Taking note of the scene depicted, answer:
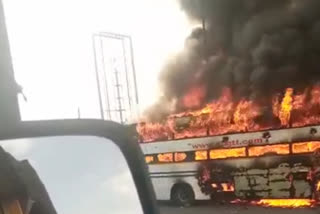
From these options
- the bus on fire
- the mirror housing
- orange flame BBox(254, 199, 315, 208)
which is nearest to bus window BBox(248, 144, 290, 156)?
the bus on fire

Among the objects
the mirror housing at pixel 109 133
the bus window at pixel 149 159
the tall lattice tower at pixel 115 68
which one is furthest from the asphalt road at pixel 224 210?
the mirror housing at pixel 109 133

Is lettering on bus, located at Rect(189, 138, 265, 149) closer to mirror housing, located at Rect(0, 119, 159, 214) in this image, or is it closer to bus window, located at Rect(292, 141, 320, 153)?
bus window, located at Rect(292, 141, 320, 153)

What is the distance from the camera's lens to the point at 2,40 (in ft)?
4.31

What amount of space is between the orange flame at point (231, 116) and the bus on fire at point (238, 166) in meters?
0.02

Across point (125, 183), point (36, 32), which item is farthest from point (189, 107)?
point (125, 183)

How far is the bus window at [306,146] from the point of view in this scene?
1191mm

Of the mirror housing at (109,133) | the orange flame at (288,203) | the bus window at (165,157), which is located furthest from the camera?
the bus window at (165,157)

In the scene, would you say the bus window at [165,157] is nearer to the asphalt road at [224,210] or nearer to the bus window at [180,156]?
the bus window at [180,156]

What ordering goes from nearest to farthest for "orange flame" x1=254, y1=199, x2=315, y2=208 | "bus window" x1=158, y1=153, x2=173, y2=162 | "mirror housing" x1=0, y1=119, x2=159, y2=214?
"mirror housing" x1=0, y1=119, x2=159, y2=214
"orange flame" x1=254, y1=199, x2=315, y2=208
"bus window" x1=158, y1=153, x2=173, y2=162

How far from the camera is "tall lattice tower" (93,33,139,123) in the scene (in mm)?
1336

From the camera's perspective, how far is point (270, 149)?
124cm

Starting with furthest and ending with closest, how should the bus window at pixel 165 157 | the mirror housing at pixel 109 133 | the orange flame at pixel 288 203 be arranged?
the bus window at pixel 165 157 < the orange flame at pixel 288 203 < the mirror housing at pixel 109 133

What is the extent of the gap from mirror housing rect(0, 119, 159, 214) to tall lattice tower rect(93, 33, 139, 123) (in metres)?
0.72

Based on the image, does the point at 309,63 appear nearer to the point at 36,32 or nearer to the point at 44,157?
the point at 36,32
